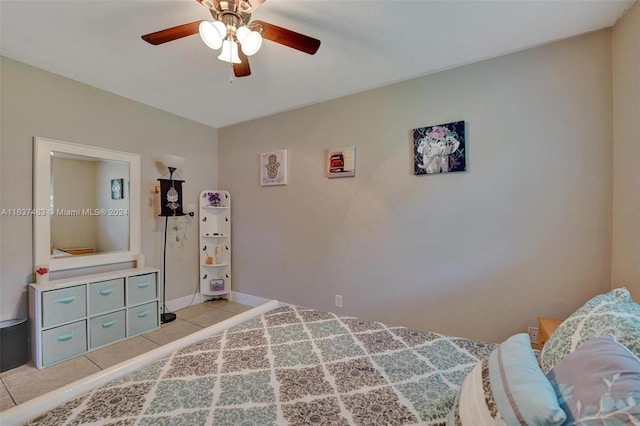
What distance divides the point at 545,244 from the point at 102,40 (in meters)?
3.61

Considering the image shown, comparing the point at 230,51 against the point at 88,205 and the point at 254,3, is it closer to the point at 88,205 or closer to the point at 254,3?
the point at 254,3

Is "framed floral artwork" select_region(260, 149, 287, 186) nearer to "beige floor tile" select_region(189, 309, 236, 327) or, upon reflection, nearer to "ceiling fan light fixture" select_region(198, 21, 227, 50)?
"beige floor tile" select_region(189, 309, 236, 327)

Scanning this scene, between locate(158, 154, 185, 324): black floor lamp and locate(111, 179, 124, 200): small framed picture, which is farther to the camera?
locate(158, 154, 185, 324): black floor lamp

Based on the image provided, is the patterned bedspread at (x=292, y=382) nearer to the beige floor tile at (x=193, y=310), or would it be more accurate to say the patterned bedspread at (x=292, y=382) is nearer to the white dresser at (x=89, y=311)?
the white dresser at (x=89, y=311)

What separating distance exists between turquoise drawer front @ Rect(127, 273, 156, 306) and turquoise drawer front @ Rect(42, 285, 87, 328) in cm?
36

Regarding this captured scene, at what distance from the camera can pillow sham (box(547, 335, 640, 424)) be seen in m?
0.59

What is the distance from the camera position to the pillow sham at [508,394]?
66cm

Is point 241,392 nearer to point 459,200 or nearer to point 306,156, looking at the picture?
point 459,200

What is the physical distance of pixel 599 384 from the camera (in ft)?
2.19

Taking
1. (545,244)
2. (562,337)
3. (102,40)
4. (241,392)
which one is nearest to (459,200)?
(545,244)

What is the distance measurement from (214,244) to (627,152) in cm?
407

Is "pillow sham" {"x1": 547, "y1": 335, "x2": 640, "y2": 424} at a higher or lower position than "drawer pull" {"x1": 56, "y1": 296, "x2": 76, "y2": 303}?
higher

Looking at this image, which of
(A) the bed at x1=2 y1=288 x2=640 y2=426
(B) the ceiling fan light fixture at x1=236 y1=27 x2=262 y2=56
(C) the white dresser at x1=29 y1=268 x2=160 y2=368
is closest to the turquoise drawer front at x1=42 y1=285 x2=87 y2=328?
(C) the white dresser at x1=29 y1=268 x2=160 y2=368

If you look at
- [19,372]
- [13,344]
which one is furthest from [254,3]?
[19,372]
